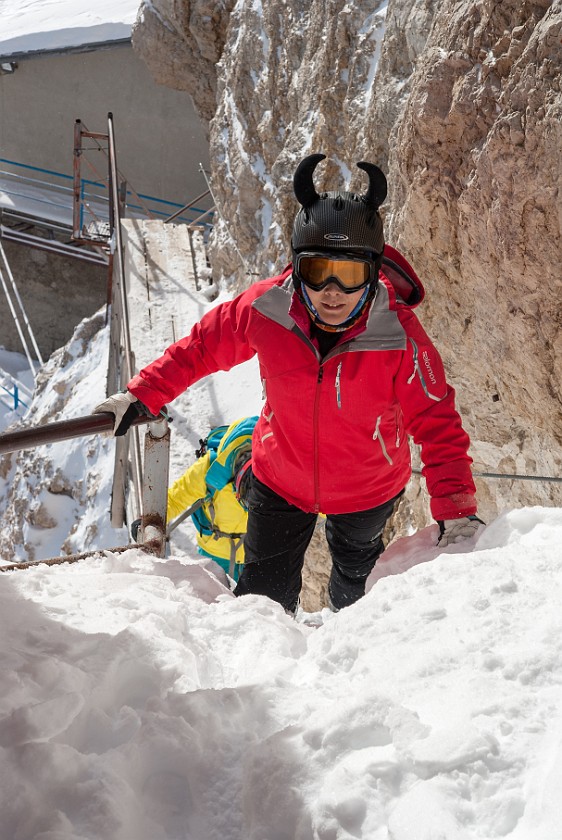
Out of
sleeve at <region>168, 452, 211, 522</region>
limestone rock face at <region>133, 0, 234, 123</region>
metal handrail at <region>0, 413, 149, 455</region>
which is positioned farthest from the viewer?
limestone rock face at <region>133, 0, 234, 123</region>

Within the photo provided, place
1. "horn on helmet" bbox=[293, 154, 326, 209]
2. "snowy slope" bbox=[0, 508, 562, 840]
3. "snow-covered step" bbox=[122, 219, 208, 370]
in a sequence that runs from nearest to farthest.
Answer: "snowy slope" bbox=[0, 508, 562, 840] → "horn on helmet" bbox=[293, 154, 326, 209] → "snow-covered step" bbox=[122, 219, 208, 370]

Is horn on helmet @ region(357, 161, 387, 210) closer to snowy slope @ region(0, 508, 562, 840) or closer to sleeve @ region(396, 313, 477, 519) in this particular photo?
sleeve @ region(396, 313, 477, 519)

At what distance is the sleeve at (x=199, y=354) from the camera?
2.71 meters

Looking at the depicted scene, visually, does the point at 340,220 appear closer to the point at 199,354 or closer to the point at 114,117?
the point at 199,354

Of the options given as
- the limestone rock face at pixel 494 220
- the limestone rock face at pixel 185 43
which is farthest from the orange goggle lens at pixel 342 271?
the limestone rock face at pixel 185 43

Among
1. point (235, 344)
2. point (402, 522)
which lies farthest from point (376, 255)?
point (402, 522)

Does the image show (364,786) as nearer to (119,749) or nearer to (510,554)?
(119,749)

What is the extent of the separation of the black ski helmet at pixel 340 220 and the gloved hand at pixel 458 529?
2.98 ft

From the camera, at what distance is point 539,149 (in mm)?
3068

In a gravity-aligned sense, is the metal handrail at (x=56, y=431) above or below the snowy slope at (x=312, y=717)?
above

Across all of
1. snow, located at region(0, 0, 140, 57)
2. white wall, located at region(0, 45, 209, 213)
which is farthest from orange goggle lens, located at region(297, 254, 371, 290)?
snow, located at region(0, 0, 140, 57)

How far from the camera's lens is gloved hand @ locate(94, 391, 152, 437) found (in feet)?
8.50

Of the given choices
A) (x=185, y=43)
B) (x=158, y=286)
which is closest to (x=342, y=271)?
(x=158, y=286)

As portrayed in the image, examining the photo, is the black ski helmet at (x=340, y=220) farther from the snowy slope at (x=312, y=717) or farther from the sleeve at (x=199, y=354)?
the snowy slope at (x=312, y=717)
